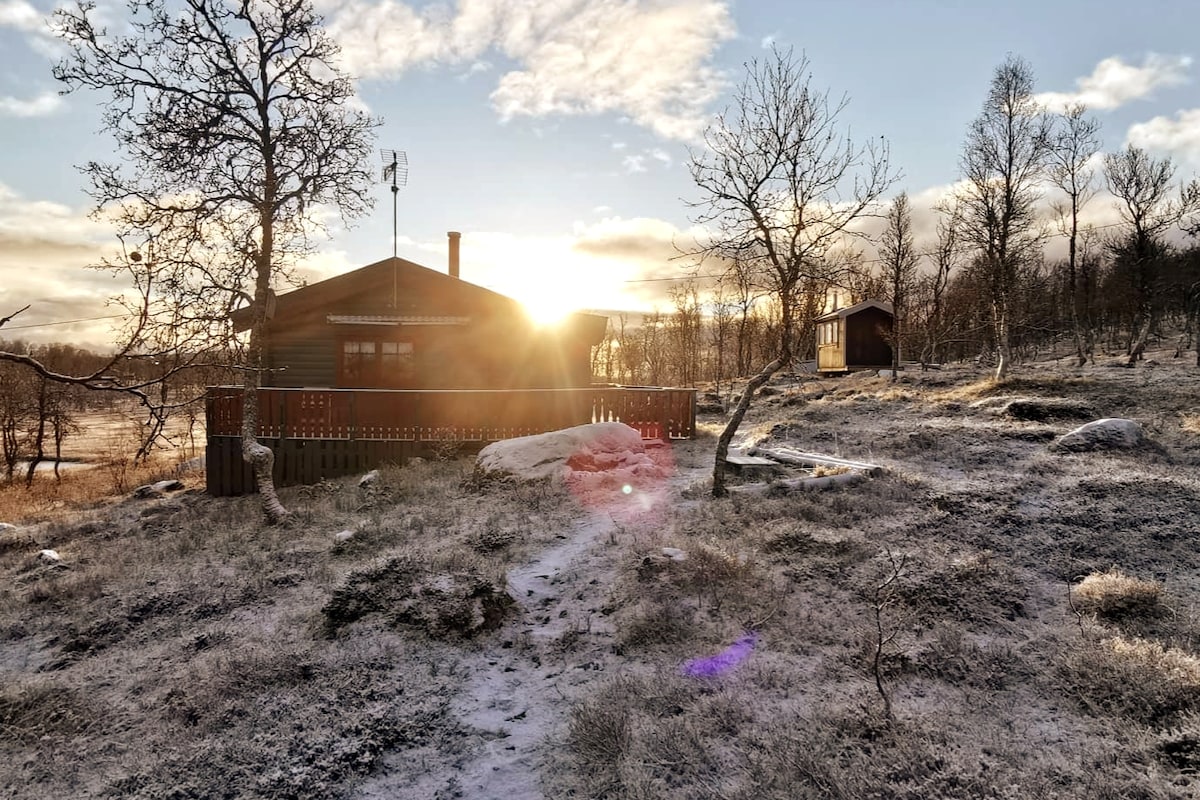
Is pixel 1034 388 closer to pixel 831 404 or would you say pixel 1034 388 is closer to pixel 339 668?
pixel 831 404

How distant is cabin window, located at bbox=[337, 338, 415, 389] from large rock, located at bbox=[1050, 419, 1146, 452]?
16186mm

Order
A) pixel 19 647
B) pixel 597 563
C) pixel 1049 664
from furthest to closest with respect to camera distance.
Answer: pixel 597 563 → pixel 19 647 → pixel 1049 664

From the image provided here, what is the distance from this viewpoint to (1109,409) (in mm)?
13289

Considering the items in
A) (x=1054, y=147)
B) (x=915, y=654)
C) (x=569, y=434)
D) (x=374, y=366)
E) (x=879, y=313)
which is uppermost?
(x=1054, y=147)

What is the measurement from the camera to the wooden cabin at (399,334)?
16578 millimetres

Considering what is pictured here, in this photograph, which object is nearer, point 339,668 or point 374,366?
point 339,668

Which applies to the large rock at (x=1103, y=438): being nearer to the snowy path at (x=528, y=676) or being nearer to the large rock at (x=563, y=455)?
the large rock at (x=563, y=455)

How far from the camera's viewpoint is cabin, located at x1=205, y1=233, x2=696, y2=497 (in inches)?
523

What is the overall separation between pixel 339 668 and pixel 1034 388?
20697mm

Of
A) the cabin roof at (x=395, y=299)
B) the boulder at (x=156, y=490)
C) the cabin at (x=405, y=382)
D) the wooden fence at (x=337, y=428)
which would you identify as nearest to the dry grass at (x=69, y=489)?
the boulder at (x=156, y=490)

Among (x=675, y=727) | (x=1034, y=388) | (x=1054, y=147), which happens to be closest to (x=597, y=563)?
(x=675, y=727)

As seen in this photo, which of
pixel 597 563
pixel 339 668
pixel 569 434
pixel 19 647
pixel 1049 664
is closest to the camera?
pixel 1049 664

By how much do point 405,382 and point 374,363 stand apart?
3.59 feet

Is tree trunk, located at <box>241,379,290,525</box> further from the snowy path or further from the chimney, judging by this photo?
the chimney
